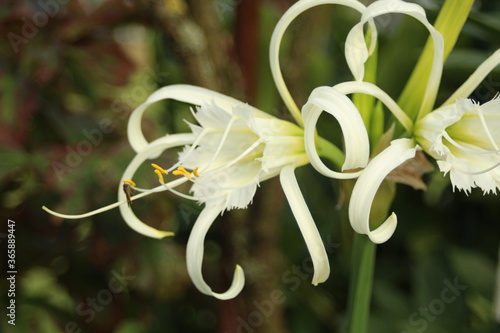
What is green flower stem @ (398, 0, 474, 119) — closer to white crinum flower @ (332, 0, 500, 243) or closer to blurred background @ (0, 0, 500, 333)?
white crinum flower @ (332, 0, 500, 243)

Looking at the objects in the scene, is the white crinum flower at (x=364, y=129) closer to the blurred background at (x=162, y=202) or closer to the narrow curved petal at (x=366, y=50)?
the narrow curved petal at (x=366, y=50)

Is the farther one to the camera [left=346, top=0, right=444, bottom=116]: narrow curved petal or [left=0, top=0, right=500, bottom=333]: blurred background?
[left=0, top=0, right=500, bottom=333]: blurred background

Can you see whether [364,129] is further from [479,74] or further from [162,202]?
[162,202]

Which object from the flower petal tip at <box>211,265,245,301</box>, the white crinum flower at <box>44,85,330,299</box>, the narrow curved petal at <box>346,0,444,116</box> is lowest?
the flower petal tip at <box>211,265,245,301</box>

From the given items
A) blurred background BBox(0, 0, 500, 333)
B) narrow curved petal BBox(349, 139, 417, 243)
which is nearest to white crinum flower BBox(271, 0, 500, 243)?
narrow curved petal BBox(349, 139, 417, 243)

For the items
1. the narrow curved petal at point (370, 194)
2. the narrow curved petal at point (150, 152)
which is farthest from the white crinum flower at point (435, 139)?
the narrow curved petal at point (150, 152)

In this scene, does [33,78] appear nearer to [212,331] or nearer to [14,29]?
[14,29]

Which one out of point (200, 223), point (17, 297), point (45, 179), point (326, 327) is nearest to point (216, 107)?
point (200, 223)
